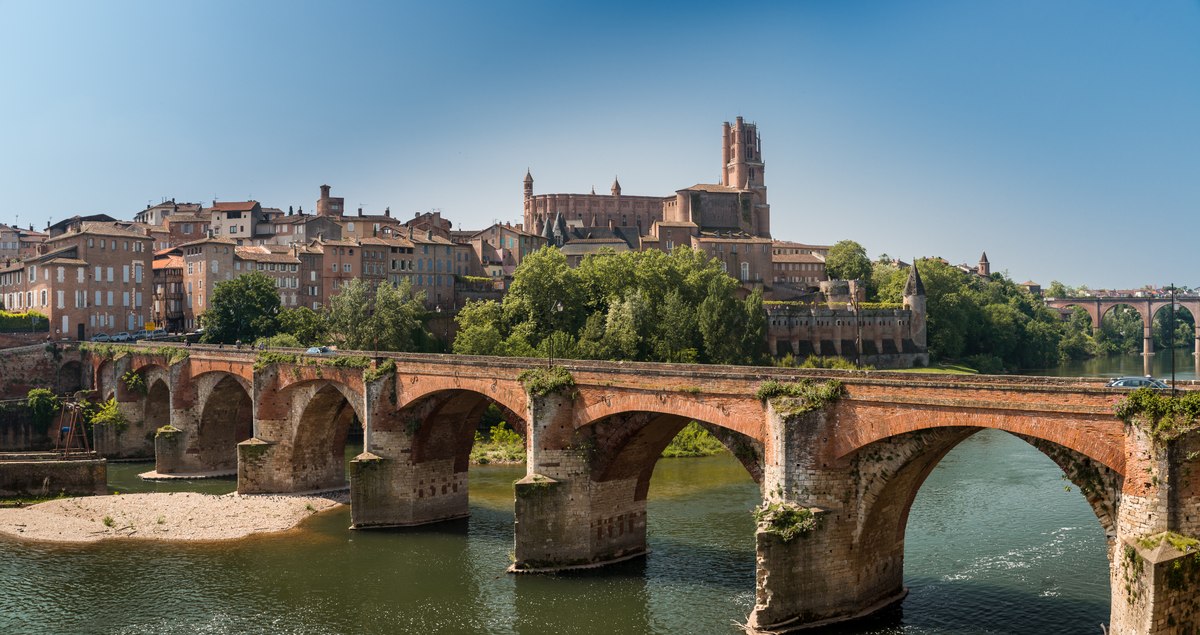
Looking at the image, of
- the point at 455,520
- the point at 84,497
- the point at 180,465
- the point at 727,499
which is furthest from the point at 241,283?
the point at 727,499

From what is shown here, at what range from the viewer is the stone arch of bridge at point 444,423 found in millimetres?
43844

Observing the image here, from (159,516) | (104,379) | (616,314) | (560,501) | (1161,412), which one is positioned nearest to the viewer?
(1161,412)

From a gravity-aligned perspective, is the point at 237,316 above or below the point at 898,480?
above

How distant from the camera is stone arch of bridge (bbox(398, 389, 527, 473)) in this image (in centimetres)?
4384

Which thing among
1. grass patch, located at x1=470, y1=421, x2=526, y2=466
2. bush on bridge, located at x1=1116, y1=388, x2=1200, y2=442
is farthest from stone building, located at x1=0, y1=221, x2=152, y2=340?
bush on bridge, located at x1=1116, y1=388, x2=1200, y2=442

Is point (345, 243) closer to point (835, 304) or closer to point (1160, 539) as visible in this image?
point (835, 304)

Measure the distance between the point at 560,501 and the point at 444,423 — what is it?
11148 mm


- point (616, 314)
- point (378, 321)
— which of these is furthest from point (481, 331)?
point (616, 314)

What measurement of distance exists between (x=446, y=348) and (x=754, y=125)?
86046 millimetres

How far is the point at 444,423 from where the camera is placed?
44781 millimetres

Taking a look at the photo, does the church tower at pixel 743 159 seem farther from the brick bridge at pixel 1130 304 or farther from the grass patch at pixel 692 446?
the grass patch at pixel 692 446

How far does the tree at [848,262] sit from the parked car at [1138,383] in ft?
347

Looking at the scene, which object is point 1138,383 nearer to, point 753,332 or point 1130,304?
point 753,332

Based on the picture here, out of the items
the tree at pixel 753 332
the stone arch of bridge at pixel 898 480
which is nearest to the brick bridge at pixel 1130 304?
the tree at pixel 753 332
